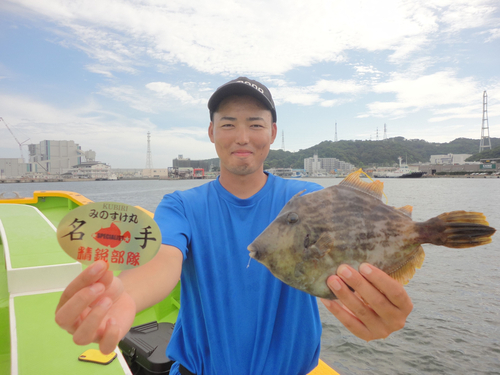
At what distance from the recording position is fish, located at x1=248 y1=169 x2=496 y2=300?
5.00 ft

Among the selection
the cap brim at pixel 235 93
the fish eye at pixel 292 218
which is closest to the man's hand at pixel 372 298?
the fish eye at pixel 292 218

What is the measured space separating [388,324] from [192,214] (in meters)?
1.46

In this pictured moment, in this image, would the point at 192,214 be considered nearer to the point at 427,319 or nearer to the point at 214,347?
the point at 214,347

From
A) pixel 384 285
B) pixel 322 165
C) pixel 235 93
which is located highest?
pixel 235 93

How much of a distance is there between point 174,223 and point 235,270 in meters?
0.55

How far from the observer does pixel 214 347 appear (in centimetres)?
208

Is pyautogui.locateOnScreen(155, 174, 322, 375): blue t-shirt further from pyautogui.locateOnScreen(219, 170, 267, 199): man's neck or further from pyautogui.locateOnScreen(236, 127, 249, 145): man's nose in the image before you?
pyautogui.locateOnScreen(236, 127, 249, 145): man's nose

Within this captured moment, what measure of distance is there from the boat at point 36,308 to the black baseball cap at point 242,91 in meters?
1.48

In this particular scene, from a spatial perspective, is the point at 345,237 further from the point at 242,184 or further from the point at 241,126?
the point at 241,126

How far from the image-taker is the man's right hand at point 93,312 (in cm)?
109

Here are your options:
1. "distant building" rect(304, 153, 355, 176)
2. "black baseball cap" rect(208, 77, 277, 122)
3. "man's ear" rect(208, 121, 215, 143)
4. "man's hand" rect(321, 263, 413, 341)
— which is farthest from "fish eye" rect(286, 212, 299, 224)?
"distant building" rect(304, 153, 355, 176)

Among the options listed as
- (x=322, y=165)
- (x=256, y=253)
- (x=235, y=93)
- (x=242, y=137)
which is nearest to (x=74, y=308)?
(x=256, y=253)

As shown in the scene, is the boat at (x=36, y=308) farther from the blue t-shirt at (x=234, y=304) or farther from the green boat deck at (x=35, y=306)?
the blue t-shirt at (x=234, y=304)

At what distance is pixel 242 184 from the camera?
2383 millimetres
